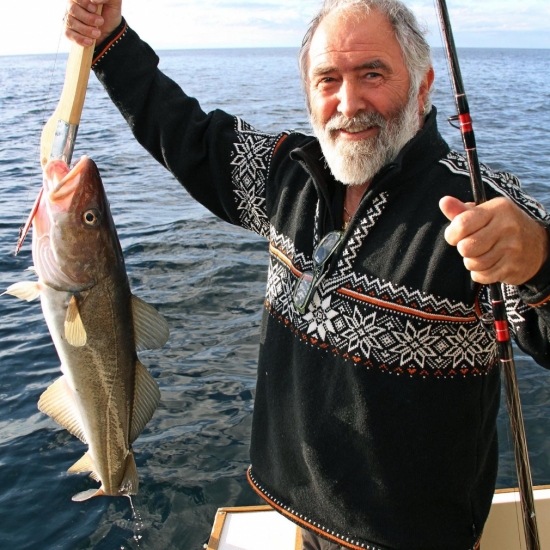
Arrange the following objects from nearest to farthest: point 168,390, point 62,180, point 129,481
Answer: point 62,180 → point 129,481 → point 168,390

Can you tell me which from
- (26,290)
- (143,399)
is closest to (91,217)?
(26,290)

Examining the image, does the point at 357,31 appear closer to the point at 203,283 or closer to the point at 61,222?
the point at 61,222

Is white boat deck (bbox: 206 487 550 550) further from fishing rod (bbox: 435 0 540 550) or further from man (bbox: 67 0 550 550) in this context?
fishing rod (bbox: 435 0 540 550)

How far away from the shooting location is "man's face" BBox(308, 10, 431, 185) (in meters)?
2.58

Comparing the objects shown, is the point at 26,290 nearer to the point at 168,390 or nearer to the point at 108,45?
the point at 108,45

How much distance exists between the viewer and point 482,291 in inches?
91.3

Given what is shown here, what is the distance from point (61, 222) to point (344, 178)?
113 cm

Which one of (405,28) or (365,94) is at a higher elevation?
(405,28)

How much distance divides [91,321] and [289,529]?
1862 mm

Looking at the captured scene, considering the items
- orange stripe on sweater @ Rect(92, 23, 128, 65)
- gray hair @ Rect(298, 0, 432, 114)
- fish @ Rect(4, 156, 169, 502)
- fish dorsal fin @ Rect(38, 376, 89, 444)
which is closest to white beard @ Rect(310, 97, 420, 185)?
gray hair @ Rect(298, 0, 432, 114)

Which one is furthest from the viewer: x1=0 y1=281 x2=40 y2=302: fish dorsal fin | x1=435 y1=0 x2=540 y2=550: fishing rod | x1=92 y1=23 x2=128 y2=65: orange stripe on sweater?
x1=92 y1=23 x2=128 y2=65: orange stripe on sweater

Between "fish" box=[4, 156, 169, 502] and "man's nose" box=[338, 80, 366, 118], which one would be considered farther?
"man's nose" box=[338, 80, 366, 118]

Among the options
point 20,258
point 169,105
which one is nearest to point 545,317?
point 169,105

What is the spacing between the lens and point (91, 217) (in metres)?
2.46
